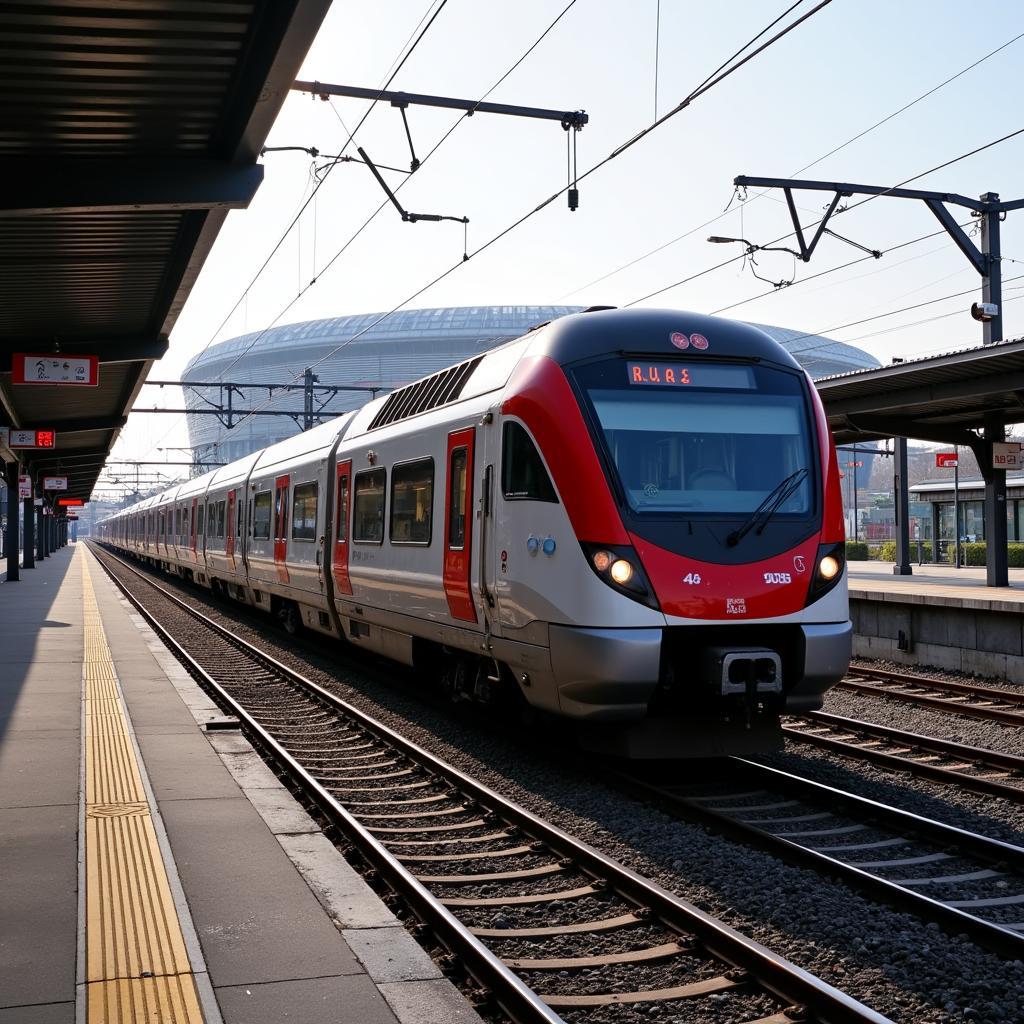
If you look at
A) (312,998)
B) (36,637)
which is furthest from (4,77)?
(36,637)

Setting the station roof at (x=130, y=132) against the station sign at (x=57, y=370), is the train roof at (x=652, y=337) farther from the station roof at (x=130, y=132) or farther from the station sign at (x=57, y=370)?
the station sign at (x=57, y=370)

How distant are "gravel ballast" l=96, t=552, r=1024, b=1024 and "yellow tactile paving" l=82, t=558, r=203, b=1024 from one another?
1.43 meters

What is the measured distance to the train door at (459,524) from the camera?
891 cm

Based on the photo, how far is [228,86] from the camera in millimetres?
7840

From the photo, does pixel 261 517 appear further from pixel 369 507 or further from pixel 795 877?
Answer: pixel 795 877

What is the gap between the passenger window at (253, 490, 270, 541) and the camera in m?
18.6

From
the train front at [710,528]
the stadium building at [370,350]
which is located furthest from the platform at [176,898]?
the stadium building at [370,350]

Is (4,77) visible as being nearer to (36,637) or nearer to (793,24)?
(793,24)

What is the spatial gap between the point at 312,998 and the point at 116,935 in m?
0.98

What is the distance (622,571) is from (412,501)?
375 cm

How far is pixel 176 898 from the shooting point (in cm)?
500

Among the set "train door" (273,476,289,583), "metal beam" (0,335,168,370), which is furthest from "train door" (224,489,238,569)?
"metal beam" (0,335,168,370)

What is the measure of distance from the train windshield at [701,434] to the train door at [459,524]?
61.4 inches

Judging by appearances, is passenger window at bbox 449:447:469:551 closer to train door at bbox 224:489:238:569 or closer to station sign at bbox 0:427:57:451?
train door at bbox 224:489:238:569
